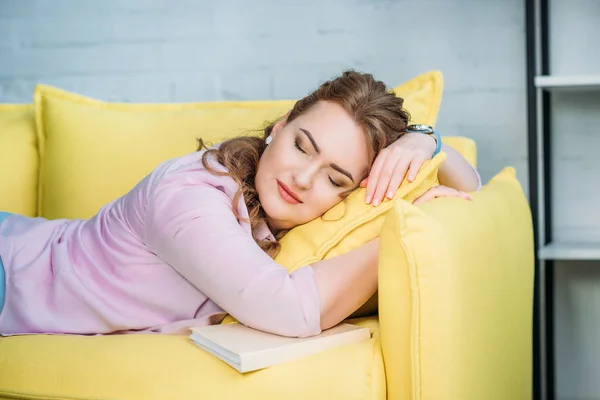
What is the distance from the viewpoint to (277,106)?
1741 millimetres

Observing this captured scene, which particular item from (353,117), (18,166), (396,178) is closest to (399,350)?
(396,178)

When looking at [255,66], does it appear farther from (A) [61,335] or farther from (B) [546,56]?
(A) [61,335]

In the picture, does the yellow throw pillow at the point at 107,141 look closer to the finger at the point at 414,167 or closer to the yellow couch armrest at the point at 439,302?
the finger at the point at 414,167

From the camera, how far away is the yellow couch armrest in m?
0.93

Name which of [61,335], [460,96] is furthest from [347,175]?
[460,96]

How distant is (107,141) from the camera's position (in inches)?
67.2

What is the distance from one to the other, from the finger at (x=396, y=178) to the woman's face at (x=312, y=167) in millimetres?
76

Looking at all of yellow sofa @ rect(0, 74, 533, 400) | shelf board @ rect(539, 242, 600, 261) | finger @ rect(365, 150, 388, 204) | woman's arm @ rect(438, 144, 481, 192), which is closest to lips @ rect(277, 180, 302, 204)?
finger @ rect(365, 150, 388, 204)

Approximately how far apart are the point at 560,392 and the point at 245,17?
140 centimetres

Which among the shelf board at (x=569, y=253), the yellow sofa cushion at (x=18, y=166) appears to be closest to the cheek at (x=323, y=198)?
the shelf board at (x=569, y=253)

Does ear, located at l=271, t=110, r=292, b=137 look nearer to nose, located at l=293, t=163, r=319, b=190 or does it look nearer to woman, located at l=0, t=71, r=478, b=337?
woman, located at l=0, t=71, r=478, b=337

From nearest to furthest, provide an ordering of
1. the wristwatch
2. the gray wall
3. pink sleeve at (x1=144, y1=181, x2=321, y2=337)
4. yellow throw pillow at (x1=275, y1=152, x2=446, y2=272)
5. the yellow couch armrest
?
the yellow couch armrest → pink sleeve at (x1=144, y1=181, x2=321, y2=337) → yellow throw pillow at (x1=275, y1=152, x2=446, y2=272) → the wristwatch → the gray wall

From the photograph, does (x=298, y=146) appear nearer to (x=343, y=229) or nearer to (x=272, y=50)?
(x=343, y=229)

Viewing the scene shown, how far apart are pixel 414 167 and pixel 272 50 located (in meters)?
1.04
